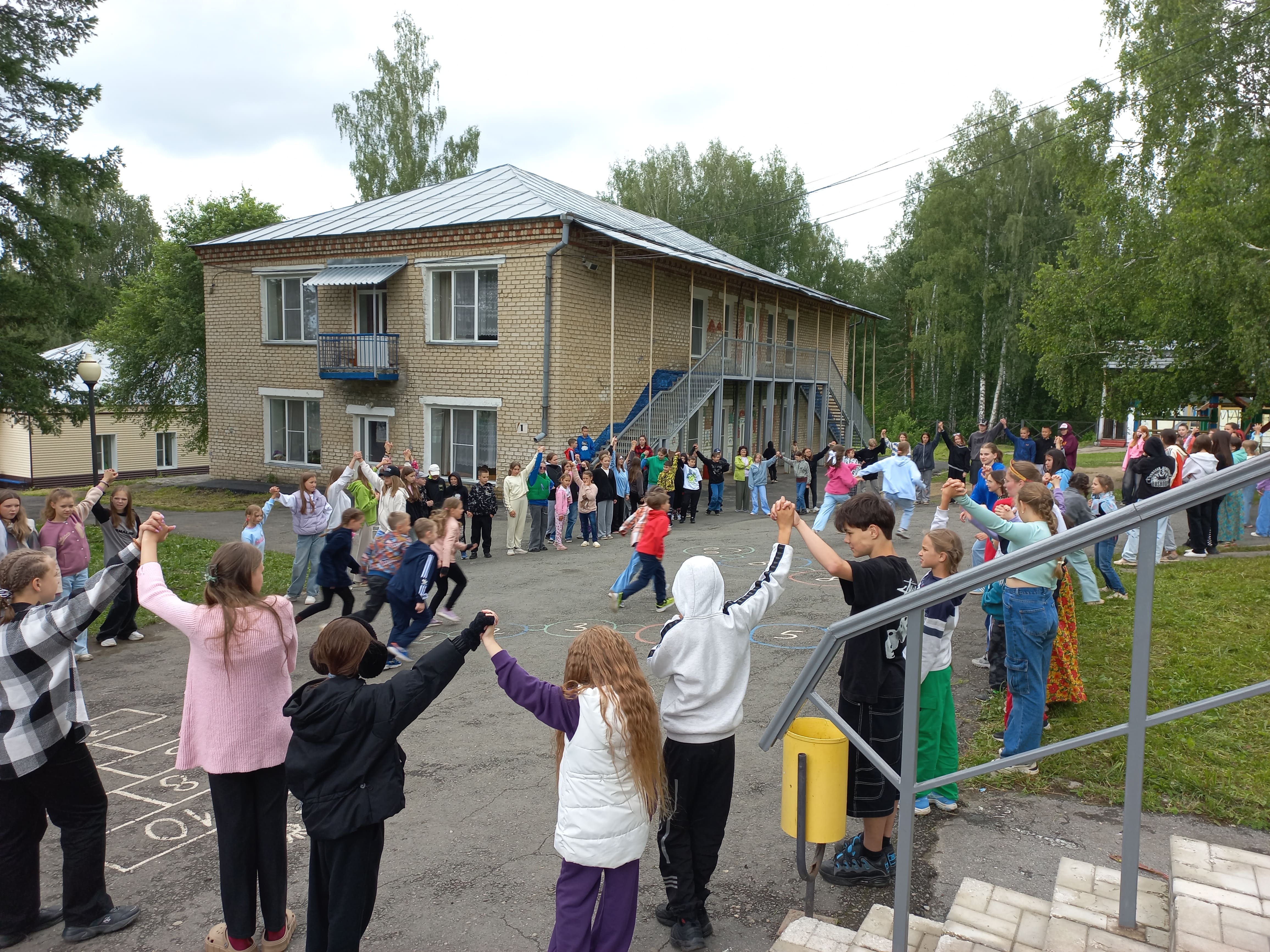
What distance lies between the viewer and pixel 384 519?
10953 millimetres

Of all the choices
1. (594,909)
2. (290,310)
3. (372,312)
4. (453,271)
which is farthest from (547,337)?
(594,909)

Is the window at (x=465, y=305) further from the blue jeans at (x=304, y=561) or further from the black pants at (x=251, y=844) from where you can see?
the black pants at (x=251, y=844)

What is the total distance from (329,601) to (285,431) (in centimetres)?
1672

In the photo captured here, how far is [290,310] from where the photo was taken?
2383cm

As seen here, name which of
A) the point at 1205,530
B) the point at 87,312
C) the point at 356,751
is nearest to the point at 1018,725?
the point at 356,751

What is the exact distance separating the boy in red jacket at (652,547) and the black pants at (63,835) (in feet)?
21.7

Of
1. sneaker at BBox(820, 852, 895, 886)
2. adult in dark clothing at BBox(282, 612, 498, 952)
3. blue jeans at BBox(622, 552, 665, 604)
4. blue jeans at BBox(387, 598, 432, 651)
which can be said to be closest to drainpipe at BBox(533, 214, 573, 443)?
blue jeans at BBox(622, 552, 665, 604)

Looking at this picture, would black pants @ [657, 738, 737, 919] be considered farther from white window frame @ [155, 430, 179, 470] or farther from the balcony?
white window frame @ [155, 430, 179, 470]

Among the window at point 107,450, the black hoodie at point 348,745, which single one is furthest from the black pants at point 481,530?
the window at point 107,450

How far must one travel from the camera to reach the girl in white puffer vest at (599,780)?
3189 millimetres

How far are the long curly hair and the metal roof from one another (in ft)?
53.9

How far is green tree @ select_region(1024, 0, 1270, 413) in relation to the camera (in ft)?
61.4

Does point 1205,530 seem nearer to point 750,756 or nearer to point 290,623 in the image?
point 750,756

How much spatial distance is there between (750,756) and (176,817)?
12.5 feet
